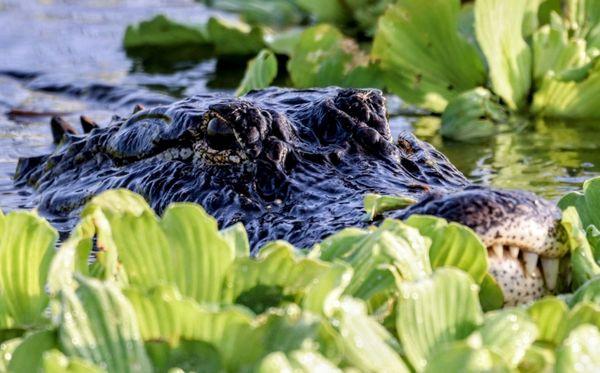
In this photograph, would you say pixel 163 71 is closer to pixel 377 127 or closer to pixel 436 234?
pixel 377 127

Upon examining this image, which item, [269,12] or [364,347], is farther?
[269,12]

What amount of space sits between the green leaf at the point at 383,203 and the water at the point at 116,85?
7.11ft

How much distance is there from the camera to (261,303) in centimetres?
235

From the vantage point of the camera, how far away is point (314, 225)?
326 centimetres

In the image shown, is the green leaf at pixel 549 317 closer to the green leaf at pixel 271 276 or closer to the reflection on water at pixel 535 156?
the green leaf at pixel 271 276

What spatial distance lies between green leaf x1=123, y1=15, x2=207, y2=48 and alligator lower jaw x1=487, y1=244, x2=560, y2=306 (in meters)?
6.18

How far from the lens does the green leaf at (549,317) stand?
2.29 meters

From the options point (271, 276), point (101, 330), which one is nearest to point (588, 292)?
point (271, 276)

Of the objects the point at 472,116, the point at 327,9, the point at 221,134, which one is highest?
the point at 221,134

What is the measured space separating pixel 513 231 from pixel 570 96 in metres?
3.50

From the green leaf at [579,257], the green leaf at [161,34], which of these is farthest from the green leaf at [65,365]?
the green leaf at [161,34]

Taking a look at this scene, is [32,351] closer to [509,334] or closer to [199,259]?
[199,259]

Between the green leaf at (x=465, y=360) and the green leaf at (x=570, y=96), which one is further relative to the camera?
the green leaf at (x=570, y=96)

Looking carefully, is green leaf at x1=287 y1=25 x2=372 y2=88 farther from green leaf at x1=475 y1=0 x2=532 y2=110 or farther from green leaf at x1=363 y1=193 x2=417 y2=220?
green leaf at x1=363 y1=193 x2=417 y2=220
